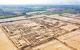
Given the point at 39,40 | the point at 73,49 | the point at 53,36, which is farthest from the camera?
the point at 53,36

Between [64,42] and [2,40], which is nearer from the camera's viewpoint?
[64,42]

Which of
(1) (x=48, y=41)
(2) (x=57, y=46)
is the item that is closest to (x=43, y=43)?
(1) (x=48, y=41)

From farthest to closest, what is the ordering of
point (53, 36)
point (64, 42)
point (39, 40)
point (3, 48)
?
1. point (53, 36)
2. point (39, 40)
3. point (64, 42)
4. point (3, 48)

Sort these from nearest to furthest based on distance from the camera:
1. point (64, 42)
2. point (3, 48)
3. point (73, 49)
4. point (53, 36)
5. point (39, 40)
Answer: point (73, 49) < point (3, 48) < point (64, 42) < point (39, 40) < point (53, 36)

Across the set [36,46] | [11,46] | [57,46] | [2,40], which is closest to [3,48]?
[11,46]

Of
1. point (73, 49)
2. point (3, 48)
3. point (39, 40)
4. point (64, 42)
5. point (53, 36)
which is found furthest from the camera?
point (53, 36)

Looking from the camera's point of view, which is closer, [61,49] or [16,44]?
[61,49]

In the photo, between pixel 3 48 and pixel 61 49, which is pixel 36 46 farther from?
pixel 3 48

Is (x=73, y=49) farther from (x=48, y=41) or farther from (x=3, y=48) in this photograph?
(x=3, y=48)
